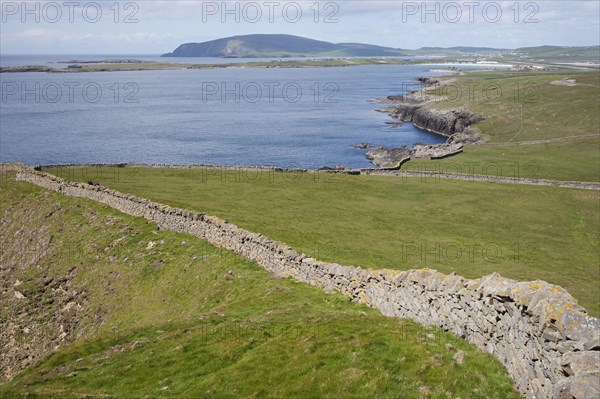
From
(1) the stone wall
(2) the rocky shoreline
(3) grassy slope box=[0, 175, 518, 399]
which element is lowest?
(3) grassy slope box=[0, 175, 518, 399]

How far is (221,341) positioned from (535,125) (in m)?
121

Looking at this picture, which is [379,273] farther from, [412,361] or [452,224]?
[452,224]

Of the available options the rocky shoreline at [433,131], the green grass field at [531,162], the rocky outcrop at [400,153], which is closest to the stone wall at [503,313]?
the green grass field at [531,162]

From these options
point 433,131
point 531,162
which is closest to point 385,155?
point 531,162

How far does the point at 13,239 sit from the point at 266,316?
31.6 metres

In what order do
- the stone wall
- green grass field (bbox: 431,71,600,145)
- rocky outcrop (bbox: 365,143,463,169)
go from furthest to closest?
green grass field (bbox: 431,71,600,145)
rocky outcrop (bbox: 365,143,463,169)
the stone wall

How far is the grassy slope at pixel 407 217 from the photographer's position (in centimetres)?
3469

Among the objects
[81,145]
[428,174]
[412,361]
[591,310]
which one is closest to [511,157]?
[428,174]

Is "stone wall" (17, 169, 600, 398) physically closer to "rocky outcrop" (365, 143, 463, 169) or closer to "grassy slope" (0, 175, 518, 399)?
"grassy slope" (0, 175, 518, 399)

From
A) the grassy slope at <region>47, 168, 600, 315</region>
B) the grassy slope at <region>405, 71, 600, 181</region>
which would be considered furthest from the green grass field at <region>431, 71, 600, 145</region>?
the grassy slope at <region>47, 168, 600, 315</region>

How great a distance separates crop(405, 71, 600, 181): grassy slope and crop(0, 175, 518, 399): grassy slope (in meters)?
58.8

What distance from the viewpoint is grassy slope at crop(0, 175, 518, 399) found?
45.5 feet

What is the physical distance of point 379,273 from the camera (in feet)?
70.3

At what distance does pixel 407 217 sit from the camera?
4700 cm
